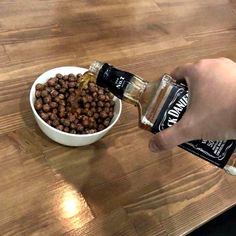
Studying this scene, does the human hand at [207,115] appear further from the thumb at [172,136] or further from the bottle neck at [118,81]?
the bottle neck at [118,81]

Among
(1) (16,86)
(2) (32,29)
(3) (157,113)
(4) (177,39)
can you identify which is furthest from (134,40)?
(3) (157,113)

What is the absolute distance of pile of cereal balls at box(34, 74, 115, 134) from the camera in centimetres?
75

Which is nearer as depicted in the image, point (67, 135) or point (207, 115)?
point (207, 115)

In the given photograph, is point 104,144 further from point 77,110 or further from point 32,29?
point 32,29

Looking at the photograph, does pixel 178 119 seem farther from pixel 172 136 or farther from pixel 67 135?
pixel 67 135

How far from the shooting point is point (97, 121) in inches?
31.1

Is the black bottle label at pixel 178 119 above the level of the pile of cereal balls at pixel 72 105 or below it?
above

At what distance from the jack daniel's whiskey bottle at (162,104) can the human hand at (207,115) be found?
2 centimetres

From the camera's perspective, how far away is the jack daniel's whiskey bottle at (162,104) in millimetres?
624

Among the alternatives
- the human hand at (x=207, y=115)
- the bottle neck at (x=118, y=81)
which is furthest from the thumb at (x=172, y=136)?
the bottle neck at (x=118, y=81)

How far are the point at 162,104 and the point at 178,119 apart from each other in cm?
4

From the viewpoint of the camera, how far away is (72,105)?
79cm

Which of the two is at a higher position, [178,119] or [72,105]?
[178,119]

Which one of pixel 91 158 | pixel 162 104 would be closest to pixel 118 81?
pixel 162 104
